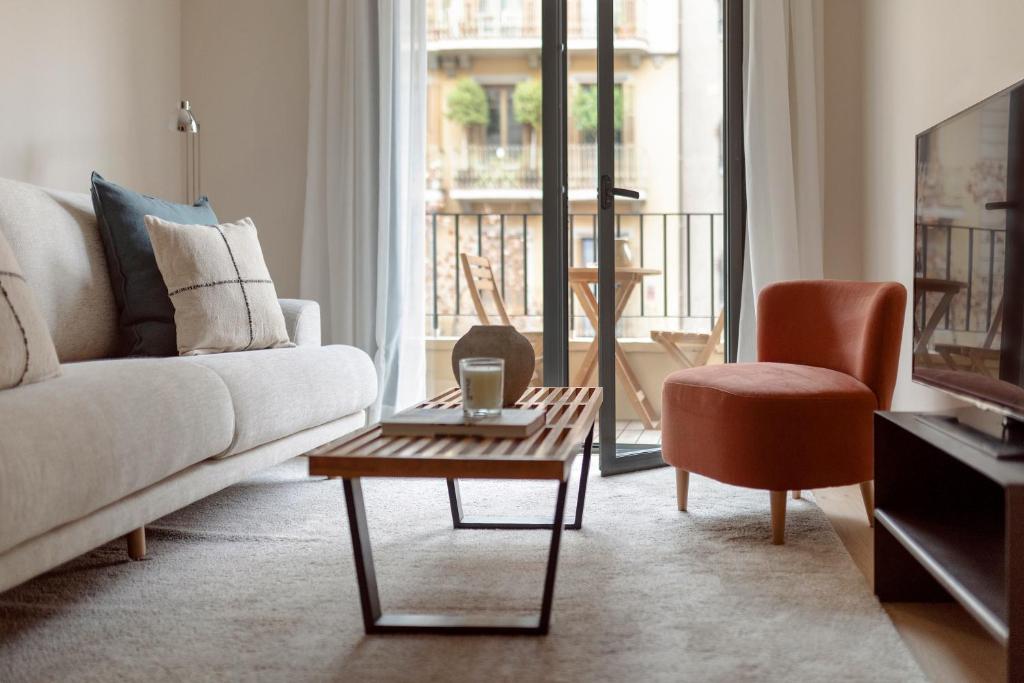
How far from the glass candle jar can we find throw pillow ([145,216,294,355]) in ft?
4.04

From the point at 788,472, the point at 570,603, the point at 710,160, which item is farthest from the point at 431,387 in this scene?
the point at 570,603

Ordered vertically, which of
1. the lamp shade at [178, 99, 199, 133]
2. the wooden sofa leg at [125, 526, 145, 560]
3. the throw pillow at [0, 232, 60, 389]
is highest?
the lamp shade at [178, 99, 199, 133]

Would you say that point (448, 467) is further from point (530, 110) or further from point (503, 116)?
point (503, 116)

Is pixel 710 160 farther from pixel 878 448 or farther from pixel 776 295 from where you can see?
pixel 878 448

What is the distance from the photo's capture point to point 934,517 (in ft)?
6.21

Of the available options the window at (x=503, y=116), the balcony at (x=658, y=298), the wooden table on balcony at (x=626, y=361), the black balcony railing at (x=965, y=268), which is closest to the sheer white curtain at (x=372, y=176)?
the balcony at (x=658, y=298)

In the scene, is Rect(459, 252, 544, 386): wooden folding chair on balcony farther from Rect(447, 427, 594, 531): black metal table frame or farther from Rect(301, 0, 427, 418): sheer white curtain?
Rect(447, 427, 594, 531): black metal table frame

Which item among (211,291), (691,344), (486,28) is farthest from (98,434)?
(486,28)

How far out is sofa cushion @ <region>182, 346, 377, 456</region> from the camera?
8.11 feet

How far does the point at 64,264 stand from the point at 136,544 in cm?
94

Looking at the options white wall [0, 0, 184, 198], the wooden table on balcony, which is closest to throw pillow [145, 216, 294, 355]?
white wall [0, 0, 184, 198]

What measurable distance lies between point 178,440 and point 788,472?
1490 millimetres

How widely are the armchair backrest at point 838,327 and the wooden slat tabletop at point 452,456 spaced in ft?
3.52

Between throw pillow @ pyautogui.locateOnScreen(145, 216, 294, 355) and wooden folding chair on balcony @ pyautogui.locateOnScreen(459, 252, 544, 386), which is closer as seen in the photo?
throw pillow @ pyautogui.locateOnScreen(145, 216, 294, 355)
